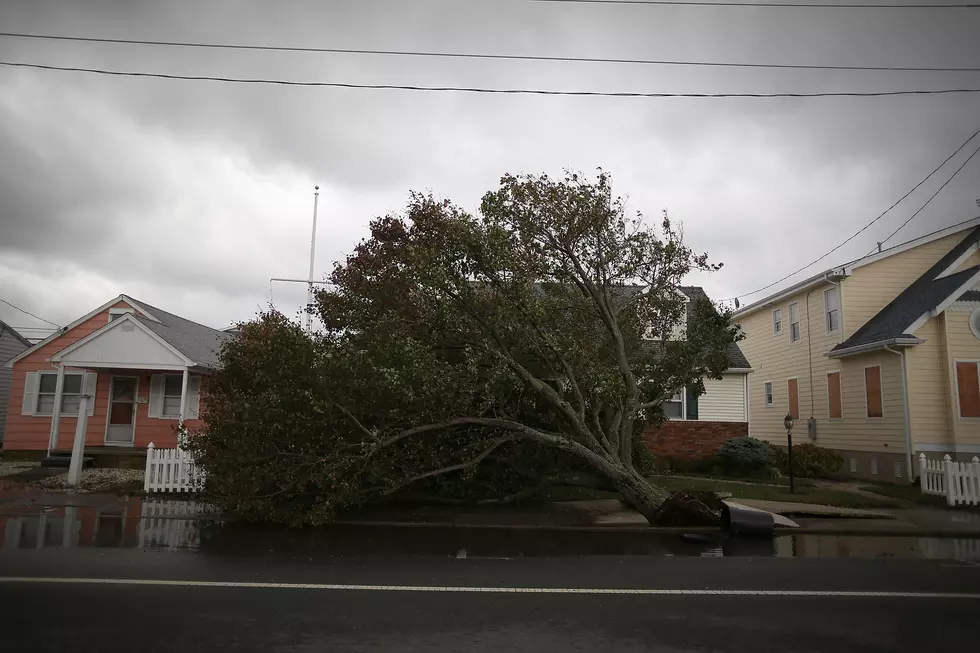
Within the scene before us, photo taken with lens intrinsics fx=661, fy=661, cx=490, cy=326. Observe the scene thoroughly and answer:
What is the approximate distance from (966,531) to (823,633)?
7.97 metres

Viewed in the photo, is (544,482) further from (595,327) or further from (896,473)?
(896,473)

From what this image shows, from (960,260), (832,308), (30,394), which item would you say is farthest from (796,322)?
(30,394)

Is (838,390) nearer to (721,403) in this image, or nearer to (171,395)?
(721,403)

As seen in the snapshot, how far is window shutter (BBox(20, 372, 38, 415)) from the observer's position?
2109 cm

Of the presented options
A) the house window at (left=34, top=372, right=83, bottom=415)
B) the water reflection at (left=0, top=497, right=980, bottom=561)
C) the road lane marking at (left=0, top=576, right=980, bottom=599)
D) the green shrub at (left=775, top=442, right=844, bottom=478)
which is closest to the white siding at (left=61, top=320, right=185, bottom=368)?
the house window at (left=34, top=372, right=83, bottom=415)

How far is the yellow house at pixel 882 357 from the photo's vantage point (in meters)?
17.6

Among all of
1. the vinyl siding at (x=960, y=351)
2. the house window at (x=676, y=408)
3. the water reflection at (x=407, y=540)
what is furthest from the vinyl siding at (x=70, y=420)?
the vinyl siding at (x=960, y=351)

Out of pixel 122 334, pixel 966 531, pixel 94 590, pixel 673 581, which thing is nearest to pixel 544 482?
pixel 673 581

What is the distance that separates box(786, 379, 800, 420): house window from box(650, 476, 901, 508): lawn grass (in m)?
7.46

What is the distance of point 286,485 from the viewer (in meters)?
11.0

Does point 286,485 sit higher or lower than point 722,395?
lower

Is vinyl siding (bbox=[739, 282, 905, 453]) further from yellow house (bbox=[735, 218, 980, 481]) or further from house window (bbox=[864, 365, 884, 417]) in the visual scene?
house window (bbox=[864, 365, 884, 417])

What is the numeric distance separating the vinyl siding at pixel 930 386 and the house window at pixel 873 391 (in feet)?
4.25

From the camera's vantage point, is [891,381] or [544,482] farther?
[891,381]
